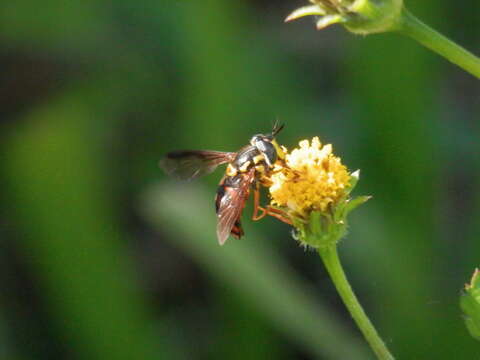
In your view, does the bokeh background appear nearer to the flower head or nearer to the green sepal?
the flower head

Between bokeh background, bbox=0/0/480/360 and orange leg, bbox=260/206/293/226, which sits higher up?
bokeh background, bbox=0/0/480/360

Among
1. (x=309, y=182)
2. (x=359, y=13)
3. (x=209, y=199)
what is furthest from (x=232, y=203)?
(x=209, y=199)

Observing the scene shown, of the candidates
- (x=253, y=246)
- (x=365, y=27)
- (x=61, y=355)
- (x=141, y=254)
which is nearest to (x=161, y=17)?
(x=141, y=254)

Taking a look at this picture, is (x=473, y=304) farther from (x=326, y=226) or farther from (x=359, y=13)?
(x=359, y=13)

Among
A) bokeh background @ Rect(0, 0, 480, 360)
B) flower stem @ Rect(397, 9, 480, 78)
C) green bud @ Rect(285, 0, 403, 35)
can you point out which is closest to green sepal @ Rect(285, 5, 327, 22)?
green bud @ Rect(285, 0, 403, 35)

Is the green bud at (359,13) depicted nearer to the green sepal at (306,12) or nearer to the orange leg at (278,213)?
the green sepal at (306,12)

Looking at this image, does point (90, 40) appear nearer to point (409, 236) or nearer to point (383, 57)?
point (383, 57)

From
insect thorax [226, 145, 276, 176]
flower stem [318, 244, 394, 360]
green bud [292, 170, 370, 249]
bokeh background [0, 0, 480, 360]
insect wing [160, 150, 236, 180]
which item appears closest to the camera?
flower stem [318, 244, 394, 360]
